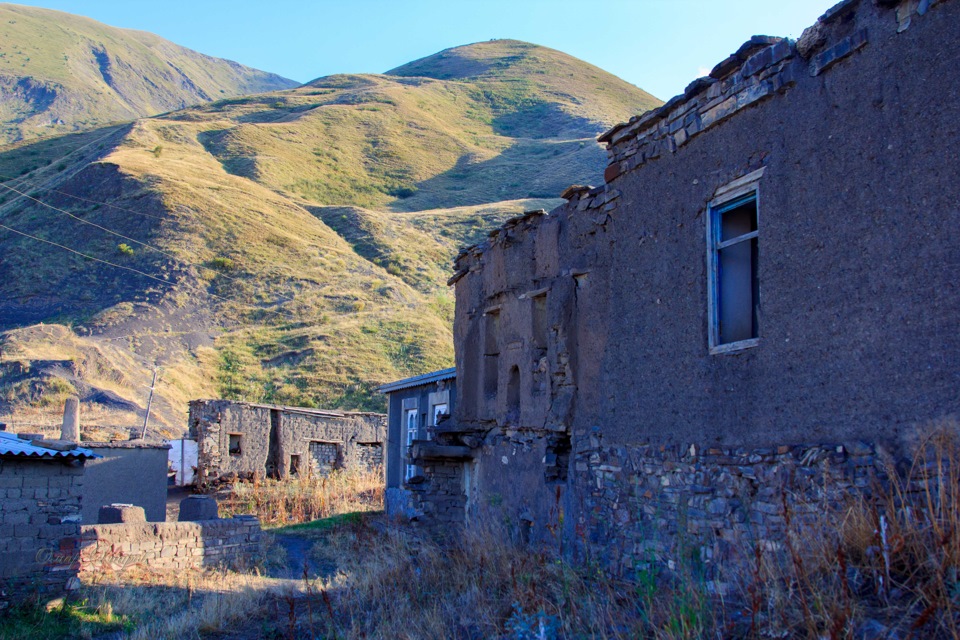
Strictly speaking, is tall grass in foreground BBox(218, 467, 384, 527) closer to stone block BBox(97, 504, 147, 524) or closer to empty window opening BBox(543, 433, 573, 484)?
stone block BBox(97, 504, 147, 524)

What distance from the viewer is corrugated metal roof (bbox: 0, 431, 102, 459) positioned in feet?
33.9

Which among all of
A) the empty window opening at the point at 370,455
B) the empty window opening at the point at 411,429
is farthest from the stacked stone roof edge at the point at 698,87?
the empty window opening at the point at 370,455

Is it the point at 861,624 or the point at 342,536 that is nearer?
the point at 861,624

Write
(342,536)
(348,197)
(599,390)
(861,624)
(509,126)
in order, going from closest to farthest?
1. (861,624)
2. (599,390)
3. (342,536)
4. (348,197)
5. (509,126)

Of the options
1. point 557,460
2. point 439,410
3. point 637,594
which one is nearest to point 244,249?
point 439,410

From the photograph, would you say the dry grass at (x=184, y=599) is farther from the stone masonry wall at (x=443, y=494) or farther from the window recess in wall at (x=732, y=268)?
the window recess in wall at (x=732, y=268)

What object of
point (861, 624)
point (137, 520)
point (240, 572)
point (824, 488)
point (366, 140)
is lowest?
point (240, 572)

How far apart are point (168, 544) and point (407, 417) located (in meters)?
7.49

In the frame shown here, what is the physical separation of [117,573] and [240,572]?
206 cm

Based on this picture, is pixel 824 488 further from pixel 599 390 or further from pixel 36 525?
pixel 36 525

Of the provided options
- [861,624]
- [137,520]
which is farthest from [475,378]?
[861,624]

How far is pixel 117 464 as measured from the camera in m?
17.6

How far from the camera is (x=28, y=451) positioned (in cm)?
1052

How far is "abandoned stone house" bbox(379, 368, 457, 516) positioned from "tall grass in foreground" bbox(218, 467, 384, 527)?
148 centimetres
